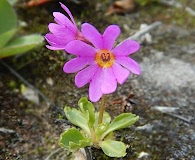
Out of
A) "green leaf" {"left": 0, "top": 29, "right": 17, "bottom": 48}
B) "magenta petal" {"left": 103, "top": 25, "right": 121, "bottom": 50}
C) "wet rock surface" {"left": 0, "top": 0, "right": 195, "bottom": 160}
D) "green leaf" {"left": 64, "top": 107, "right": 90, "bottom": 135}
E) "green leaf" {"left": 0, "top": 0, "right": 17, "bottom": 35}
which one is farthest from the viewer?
"green leaf" {"left": 0, "top": 0, "right": 17, "bottom": 35}

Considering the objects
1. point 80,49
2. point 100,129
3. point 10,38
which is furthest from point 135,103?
point 10,38

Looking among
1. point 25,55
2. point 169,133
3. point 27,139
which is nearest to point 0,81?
point 25,55

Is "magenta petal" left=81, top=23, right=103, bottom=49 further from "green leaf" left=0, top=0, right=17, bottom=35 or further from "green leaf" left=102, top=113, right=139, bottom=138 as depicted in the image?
"green leaf" left=0, top=0, right=17, bottom=35

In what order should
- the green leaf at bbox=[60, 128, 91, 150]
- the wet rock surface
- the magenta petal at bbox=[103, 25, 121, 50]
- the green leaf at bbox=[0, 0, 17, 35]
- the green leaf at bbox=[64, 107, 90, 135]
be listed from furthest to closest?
the green leaf at bbox=[0, 0, 17, 35] < the wet rock surface < the green leaf at bbox=[64, 107, 90, 135] < the green leaf at bbox=[60, 128, 91, 150] < the magenta petal at bbox=[103, 25, 121, 50]

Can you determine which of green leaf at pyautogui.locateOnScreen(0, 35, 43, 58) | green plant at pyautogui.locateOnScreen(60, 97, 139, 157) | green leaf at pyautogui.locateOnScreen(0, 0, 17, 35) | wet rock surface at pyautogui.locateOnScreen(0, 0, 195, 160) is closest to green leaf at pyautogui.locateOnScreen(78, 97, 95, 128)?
green plant at pyautogui.locateOnScreen(60, 97, 139, 157)

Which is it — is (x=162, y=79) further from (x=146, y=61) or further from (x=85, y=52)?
(x=85, y=52)

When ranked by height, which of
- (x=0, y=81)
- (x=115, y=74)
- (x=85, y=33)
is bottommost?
(x=0, y=81)

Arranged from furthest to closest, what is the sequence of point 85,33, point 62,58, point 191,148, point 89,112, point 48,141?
point 62,58 → point 48,141 → point 191,148 → point 89,112 → point 85,33
